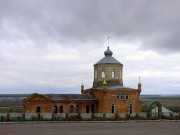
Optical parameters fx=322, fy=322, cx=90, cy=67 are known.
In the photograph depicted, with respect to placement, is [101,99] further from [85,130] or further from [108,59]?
[85,130]

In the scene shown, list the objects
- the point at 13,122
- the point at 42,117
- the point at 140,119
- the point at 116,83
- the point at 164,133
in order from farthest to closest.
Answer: the point at 116,83 → the point at 140,119 → the point at 42,117 → the point at 13,122 → the point at 164,133

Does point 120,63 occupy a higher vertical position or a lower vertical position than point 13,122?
higher

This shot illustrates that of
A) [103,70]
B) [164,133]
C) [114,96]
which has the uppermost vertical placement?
[103,70]

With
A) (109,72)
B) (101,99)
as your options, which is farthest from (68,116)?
(109,72)

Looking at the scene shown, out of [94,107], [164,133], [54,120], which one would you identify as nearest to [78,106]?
[94,107]

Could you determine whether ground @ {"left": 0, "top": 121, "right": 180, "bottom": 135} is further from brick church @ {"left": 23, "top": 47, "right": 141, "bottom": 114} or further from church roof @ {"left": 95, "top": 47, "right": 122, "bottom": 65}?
church roof @ {"left": 95, "top": 47, "right": 122, "bottom": 65}

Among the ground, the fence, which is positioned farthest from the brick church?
the ground

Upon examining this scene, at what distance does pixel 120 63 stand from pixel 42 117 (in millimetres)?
15995

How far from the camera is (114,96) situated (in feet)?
148

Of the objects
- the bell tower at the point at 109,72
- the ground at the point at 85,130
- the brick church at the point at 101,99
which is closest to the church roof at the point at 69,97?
the brick church at the point at 101,99

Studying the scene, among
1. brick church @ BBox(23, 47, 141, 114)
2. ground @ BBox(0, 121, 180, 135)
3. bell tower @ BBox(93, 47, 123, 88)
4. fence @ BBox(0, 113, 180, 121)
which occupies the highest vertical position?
bell tower @ BBox(93, 47, 123, 88)

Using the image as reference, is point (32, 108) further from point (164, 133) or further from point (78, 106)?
point (164, 133)

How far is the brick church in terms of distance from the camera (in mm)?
43469

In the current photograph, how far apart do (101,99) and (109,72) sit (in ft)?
15.6
